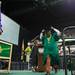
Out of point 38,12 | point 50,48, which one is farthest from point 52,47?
point 38,12

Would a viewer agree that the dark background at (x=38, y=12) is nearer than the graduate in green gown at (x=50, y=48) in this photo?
No

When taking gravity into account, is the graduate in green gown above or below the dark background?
below

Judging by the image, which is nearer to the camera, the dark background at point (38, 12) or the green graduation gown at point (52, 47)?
the green graduation gown at point (52, 47)

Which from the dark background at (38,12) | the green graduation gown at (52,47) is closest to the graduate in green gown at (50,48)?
the green graduation gown at (52,47)

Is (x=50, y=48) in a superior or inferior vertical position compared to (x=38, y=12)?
inferior

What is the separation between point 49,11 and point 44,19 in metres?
0.86

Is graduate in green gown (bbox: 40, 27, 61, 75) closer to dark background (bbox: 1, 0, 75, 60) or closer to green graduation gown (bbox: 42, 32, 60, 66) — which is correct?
green graduation gown (bbox: 42, 32, 60, 66)

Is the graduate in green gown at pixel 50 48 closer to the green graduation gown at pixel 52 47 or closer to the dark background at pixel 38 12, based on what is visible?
the green graduation gown at pixel 52 47

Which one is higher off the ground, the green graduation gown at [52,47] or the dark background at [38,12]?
the dark background at [38,12]

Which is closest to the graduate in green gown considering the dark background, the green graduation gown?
the green graduation gown

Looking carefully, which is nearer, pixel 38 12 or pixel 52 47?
pixel 52 47

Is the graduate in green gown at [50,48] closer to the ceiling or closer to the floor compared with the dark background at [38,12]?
closer to the floor

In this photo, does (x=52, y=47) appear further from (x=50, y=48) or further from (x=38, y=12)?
(x=38, y=12)

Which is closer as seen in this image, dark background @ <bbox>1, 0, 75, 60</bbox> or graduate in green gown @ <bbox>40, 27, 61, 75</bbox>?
graduate in green gown @ <bbox>40, 27, 61, 75</bbox>
